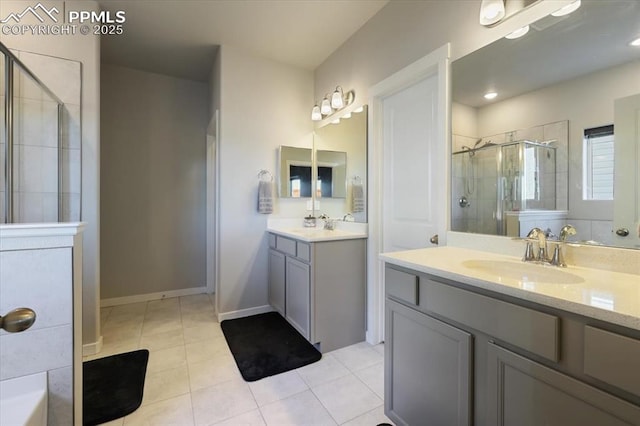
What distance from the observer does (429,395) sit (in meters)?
1.20

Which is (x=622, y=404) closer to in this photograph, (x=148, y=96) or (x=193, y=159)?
(x=193, y=159)

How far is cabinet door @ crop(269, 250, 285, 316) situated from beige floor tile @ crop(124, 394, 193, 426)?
45.4 inches

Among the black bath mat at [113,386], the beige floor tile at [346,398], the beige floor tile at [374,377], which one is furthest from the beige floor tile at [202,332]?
the beige floor tile at [374,377]

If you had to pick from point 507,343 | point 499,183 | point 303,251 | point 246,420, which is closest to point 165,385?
point 246,420

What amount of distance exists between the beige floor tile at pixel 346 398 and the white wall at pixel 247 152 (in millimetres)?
1464

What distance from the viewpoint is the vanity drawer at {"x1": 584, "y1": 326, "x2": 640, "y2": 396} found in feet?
2.18

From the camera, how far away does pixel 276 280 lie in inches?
112

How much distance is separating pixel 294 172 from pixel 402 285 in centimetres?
216

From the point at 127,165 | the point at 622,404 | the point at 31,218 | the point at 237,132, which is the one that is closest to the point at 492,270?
the point at 622,404

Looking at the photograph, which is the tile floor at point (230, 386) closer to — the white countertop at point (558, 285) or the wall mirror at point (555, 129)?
the white countertop at point (558, 285)

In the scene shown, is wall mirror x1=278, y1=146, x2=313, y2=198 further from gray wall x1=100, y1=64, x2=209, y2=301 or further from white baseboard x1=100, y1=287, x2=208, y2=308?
white baseboard x1=100, y1=287, x2=208, y2=308

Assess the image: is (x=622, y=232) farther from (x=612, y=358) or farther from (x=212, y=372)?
(x=212, y=372)

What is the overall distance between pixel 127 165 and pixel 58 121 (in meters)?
1.19

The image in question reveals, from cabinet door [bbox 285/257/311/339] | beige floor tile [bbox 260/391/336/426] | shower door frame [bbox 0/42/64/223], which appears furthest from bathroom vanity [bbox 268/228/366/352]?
shower door frame [bbox 0/42/64/223]
